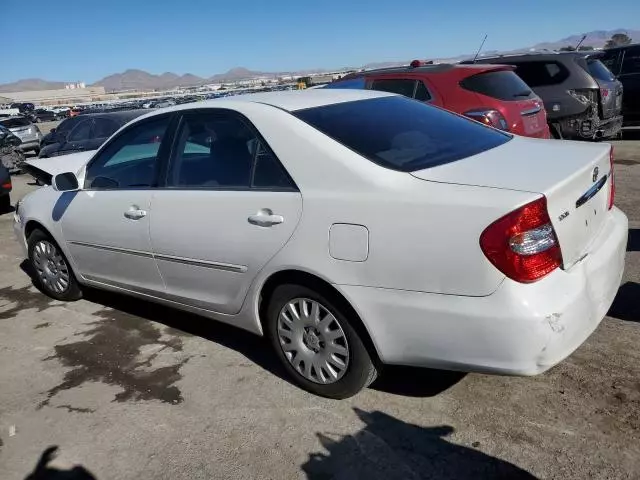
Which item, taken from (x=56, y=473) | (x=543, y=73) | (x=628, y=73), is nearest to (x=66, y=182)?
(x=56, y=473)

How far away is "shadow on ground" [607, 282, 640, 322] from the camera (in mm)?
3770

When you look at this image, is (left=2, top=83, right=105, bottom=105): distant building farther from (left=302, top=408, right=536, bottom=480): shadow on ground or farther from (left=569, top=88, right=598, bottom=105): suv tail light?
(left=302, top=408, right=536, bottom=480): shadow on ground

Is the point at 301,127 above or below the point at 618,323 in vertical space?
above

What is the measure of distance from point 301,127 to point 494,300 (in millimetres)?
1361

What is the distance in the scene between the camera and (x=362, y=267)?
8.74ft

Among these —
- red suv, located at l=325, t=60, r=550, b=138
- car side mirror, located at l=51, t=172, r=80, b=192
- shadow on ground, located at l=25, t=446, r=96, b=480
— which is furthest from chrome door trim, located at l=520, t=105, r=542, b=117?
shadow on ground, located at l=25, t=446, r=96, b=480

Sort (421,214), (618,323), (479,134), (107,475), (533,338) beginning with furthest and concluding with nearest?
(618,323) → (479,134) → (107,475) → (421,214) → (533,338)

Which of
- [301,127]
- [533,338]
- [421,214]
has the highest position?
[301,127]

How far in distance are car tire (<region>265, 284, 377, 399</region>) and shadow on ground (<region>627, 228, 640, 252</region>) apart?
3.16 meters

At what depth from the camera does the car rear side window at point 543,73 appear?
364 inches

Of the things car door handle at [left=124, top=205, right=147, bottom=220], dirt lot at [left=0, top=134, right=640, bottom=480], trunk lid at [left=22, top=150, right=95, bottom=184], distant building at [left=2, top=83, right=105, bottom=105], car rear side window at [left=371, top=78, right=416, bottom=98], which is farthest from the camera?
distant building at [left=2, top=83, right=105, bottom=105]

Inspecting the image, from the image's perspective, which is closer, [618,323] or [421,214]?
[421,214]

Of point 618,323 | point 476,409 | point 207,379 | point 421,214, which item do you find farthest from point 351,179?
point 618,323

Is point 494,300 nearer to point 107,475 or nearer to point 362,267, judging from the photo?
point 362,267
